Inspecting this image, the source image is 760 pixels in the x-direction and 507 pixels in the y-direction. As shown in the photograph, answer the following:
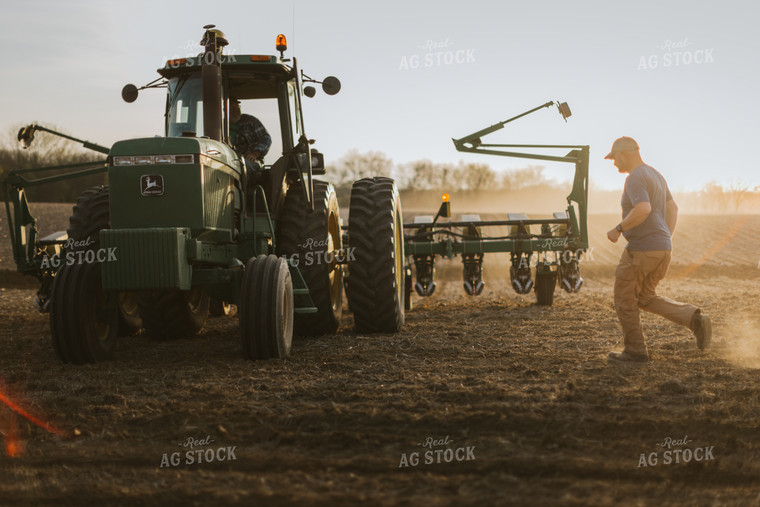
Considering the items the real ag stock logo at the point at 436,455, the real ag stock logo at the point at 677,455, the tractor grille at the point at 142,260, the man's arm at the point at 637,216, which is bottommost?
the real ag stock logo at the point at 677,455

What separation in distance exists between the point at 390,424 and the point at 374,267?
136 inches

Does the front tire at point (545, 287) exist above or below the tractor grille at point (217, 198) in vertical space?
below

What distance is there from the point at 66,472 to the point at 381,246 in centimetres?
438

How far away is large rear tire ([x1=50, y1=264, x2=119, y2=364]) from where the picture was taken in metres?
5.44

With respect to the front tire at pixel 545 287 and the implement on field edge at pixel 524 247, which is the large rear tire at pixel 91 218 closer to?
the implement on field edge at pixel 524 247

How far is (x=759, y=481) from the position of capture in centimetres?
301

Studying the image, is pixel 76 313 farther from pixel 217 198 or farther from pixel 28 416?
pixel 217 198

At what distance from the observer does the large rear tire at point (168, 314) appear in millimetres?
7352

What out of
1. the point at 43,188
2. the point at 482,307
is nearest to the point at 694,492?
the point at 482,307

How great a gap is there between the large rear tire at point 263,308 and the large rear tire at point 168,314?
6.19ft

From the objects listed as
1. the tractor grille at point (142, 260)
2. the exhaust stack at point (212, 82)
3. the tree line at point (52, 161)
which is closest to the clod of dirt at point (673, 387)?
the tractor grille at point (142, 260)

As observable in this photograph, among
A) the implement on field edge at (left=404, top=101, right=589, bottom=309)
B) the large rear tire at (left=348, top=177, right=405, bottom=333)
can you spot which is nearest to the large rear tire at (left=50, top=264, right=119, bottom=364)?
the large rear tire at (left=348, top=177, right=405, bottom=333)

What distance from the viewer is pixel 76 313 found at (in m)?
5.45

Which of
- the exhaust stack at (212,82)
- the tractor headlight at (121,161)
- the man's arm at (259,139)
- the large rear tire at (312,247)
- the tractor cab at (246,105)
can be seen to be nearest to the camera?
the tractor headlight at (121,161)
